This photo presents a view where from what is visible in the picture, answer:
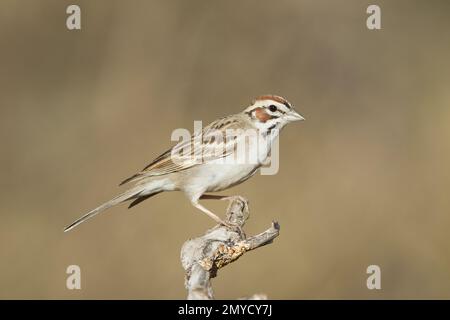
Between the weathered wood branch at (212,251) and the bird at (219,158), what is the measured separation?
669 mm

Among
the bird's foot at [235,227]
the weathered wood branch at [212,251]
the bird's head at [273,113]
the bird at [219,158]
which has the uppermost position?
the bird's head at [273,113]

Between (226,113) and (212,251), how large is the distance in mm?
4994

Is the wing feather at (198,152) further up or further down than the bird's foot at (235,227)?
further up

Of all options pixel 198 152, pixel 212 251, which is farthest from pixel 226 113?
pixel 212 251

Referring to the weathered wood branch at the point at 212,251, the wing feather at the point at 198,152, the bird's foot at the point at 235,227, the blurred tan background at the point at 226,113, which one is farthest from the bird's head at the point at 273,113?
the blurred tan background at the point at 226,113

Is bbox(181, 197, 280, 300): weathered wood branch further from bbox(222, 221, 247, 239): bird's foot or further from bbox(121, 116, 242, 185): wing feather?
bbox(121, 116, 242, 185): wing feather

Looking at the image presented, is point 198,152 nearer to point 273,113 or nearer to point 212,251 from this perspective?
point 273,113

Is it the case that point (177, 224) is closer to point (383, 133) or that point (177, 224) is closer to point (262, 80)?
point (262, 80)

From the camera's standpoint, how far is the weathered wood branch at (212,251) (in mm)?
3935

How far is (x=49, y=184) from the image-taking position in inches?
353

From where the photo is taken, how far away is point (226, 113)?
9250 mm

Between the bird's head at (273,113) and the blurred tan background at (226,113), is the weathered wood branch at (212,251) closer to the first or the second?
the bird's head at (273,113)

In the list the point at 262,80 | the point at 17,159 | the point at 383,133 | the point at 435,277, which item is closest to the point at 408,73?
the point at 383,133

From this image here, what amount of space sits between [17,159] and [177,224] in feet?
7.68
